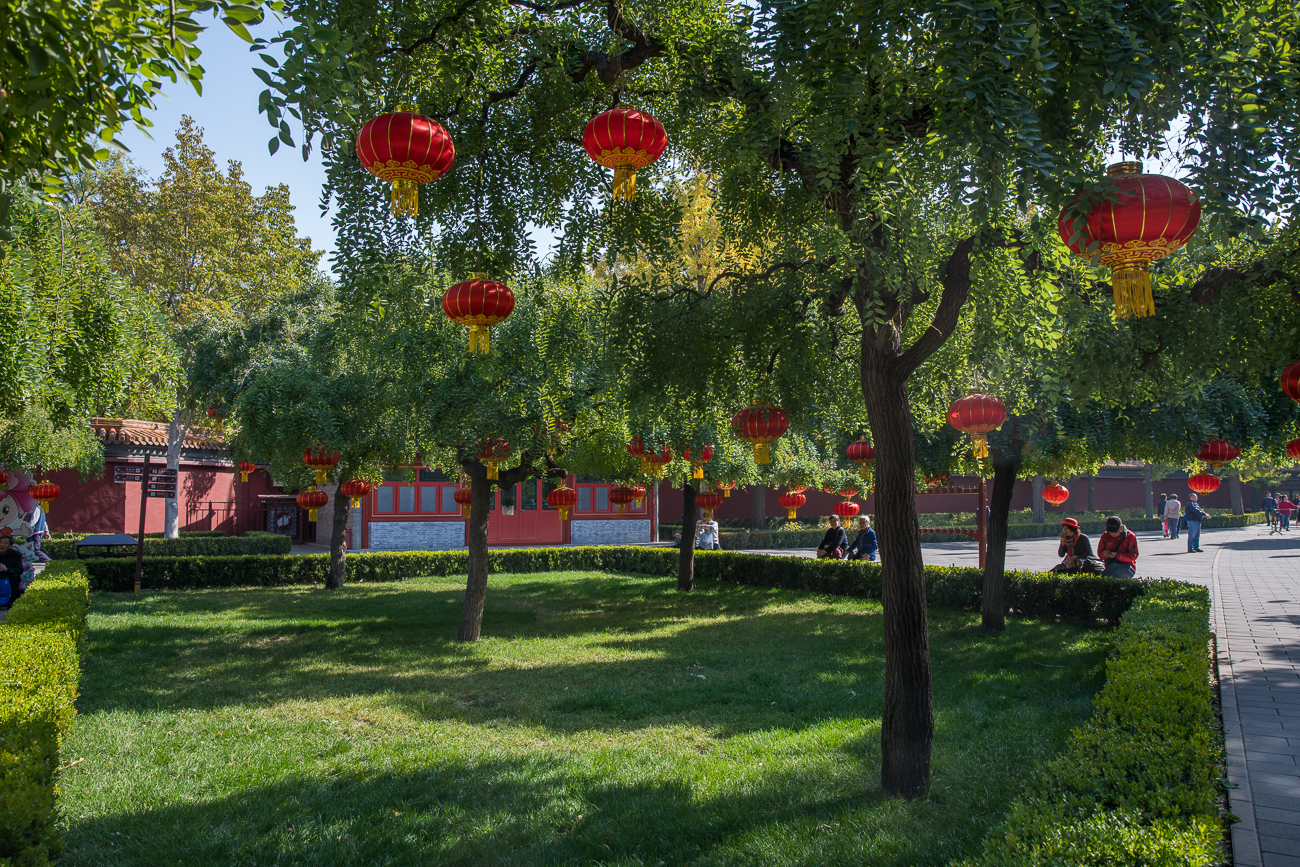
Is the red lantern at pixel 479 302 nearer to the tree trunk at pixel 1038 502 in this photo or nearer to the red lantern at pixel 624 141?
the red lantern at pixel 624 141

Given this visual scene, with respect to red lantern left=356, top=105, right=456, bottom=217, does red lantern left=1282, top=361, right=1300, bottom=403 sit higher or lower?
lower

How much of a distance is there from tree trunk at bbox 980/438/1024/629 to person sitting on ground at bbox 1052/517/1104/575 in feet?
5.07

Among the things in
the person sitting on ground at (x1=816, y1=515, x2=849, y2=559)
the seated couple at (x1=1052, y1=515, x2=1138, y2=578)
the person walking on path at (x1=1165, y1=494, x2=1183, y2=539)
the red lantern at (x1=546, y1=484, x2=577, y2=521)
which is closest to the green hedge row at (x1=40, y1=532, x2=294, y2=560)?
the red lantern at (x1=546, y1=484, x2=577, y2=521)

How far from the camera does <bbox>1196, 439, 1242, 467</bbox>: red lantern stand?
9028 millimetres

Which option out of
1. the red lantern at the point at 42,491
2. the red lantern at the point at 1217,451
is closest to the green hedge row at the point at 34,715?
the red lantern at the point at 1217,451

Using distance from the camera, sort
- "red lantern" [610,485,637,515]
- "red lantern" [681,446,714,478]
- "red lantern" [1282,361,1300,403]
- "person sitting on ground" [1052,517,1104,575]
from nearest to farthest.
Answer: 1. "red lantern" [1282,361,1300,403]
2. "person sitting on ground" [1052,517,1104,575]
3. "red lantern" [681,446,714,478]
4. "red lantern" [610,485,637,515]

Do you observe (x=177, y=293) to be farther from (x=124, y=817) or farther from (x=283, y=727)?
(x=124, y=817)

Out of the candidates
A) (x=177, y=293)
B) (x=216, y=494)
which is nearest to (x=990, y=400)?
(x=177, y=293)

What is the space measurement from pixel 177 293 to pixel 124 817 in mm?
23735

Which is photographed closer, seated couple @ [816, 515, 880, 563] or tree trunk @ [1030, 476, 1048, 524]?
seated couple @ [816, 515, 880, 563]

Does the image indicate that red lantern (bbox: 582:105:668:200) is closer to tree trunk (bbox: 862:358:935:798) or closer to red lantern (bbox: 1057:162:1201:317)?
tree trunk (bbox: 862:358:935:798)

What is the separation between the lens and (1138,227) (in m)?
2.84

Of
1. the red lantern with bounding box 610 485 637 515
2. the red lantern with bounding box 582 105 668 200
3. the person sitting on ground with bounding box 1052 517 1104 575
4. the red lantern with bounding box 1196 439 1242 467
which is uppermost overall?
the red lantern with bounding box 582 105 668 200

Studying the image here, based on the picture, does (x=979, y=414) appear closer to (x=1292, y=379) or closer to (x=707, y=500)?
(x=1292, y=379)
